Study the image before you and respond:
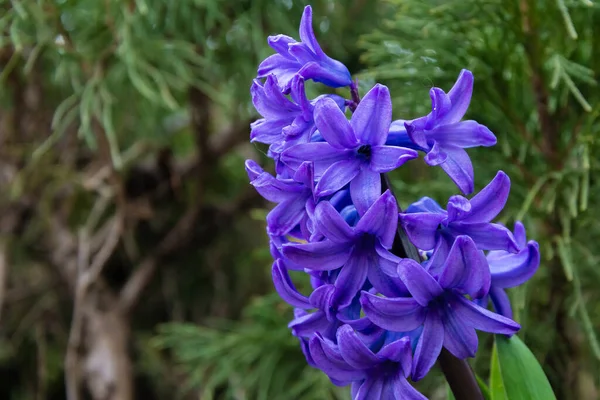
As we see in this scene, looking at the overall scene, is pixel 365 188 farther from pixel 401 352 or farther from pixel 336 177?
pixel 401 352

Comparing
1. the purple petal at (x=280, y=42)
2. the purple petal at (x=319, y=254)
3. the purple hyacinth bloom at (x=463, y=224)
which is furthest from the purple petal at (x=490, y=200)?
the purple petal at (x=280, y=42)

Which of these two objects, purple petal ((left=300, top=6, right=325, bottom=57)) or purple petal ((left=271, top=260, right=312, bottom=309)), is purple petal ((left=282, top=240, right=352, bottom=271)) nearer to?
purple petal ((left=271, top=260, right=312, bottom=309))

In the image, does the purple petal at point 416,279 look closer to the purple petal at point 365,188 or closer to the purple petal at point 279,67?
the purple petal at point 365,188

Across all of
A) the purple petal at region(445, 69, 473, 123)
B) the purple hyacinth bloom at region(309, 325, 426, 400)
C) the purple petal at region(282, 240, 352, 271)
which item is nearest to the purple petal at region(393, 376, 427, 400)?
the purple hyacinth bloom at region(309, 325, 426, 400)

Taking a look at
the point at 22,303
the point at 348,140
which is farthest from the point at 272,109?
the point at 22,303

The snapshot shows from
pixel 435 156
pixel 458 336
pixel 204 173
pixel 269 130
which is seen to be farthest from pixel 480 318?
pixel 204 173

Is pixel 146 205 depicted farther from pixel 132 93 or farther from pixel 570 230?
pixel 570 230
